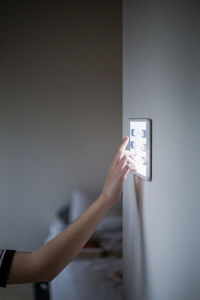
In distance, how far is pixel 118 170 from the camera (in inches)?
32.3

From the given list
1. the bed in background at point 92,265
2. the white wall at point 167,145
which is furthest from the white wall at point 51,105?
the white wall at point 167,145

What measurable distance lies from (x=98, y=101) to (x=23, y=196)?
1.14 meters

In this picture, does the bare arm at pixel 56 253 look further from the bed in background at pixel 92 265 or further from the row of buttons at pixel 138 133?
the bed in background at pixel 92 265

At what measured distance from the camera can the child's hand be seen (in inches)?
31.8

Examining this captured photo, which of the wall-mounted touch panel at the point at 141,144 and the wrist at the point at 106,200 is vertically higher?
the wall-mounted touch panel at the point at 141,144

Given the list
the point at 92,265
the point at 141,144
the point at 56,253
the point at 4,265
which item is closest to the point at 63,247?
the point at 56,253

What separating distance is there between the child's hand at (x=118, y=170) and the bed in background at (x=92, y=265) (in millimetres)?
1123

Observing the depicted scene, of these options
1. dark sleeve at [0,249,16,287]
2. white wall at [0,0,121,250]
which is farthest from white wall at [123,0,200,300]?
white wall at [0,0,121,250]

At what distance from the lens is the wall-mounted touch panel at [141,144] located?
67 cm

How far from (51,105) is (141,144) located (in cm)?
225

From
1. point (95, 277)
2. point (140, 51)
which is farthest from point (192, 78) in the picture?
point (95, 277)

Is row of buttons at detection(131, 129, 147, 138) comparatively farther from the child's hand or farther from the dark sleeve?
the dark sleeve

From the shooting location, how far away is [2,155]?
2.81 m

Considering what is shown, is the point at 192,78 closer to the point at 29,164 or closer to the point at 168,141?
the point at 168,141
